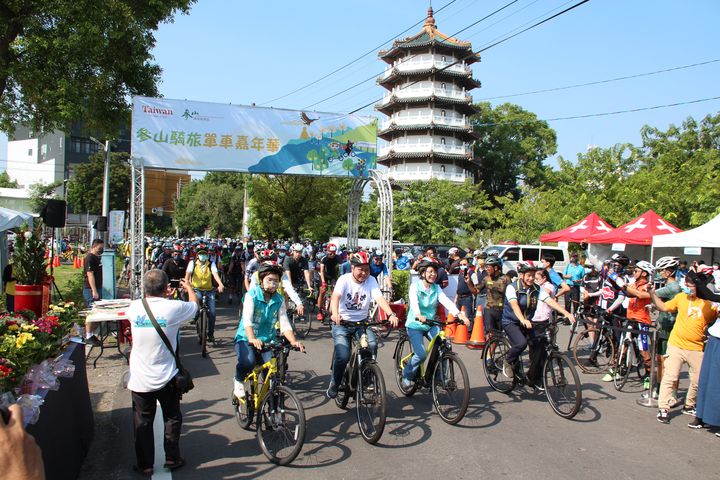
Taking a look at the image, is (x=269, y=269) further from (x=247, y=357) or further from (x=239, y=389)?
(x=239, y=389)

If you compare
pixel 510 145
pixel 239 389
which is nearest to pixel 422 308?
pixel 239 389

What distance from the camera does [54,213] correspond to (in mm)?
12289

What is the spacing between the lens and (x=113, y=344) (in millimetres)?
10578

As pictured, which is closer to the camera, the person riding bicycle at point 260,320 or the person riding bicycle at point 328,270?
the person riding bicycle at point 260,320

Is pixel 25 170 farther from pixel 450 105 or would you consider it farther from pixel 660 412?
pixel 660 412

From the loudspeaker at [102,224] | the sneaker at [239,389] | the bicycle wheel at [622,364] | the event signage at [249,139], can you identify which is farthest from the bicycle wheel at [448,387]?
the loudspeaker at [102,224]

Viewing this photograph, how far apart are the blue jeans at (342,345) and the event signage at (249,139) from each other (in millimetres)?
9547

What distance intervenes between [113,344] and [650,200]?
24.9 meters

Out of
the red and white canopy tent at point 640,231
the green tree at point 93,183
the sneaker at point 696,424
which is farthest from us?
the green tree at point 93,183

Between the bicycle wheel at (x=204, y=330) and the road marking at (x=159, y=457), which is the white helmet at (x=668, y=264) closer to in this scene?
the road marking at (x=159, y=457)

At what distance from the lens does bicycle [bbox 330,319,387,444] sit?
5.48 meters

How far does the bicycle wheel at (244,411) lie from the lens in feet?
18.7

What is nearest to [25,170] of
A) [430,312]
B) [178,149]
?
[178,149]

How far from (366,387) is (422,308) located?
145 cm
